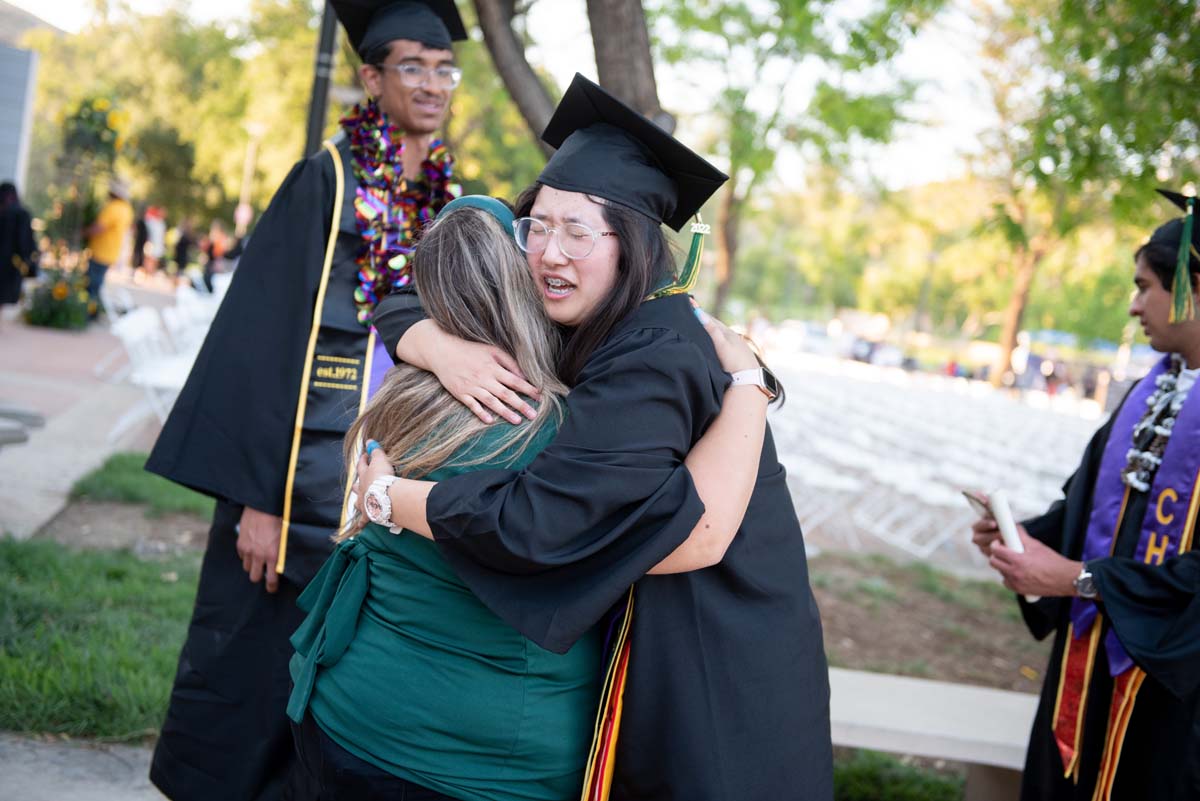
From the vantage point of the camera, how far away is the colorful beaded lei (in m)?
2.90

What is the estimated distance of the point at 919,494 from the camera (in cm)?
942

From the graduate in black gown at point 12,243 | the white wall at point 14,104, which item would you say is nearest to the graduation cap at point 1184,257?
the graduate in black gown at point 12,243

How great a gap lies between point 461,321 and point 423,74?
1396 millimetres

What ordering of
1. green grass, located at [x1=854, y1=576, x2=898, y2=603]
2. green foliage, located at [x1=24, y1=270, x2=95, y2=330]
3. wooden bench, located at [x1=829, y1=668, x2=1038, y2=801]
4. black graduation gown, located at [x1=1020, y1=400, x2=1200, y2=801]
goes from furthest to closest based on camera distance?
green foliage, located at [x1=24, y1=270, x2=95, y2=330]
green grass, located at [x1=854, y1=576, x2=898, y2=603]
wooden bench, located at [x1=829, y1=668, x2=1038, y2=801]
black graduation gown, located at [x1=1020, y1=400, x2=1200, y2=801]

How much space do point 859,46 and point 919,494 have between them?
14.6ft

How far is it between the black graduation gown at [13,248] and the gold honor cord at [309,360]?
39.6 ft

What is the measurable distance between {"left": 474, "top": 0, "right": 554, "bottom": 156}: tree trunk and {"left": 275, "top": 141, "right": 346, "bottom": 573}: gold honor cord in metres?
1.38

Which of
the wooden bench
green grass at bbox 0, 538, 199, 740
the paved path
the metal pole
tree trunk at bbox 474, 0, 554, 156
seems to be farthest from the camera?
the metal pole

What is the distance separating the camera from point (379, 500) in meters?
1.79

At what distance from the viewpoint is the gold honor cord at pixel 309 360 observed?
2785 mm

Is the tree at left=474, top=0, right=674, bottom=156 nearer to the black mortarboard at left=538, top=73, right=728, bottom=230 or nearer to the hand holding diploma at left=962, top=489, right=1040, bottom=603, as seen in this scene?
the hand holding diploma at left=962, top=489, right=1040, bottom=603

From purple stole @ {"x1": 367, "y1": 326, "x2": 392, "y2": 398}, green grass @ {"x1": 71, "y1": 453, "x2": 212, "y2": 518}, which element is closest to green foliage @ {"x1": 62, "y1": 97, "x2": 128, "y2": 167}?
green grass @ {"x1": 71, "y1": 453, "x2": 212, "y2": 518}

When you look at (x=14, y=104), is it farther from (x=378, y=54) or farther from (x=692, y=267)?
(x=692, y=267)

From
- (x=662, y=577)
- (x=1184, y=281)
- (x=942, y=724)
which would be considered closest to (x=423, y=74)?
(x=662, y=577)
